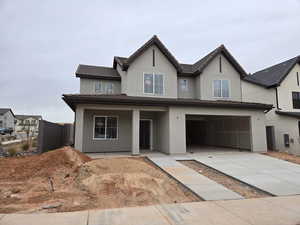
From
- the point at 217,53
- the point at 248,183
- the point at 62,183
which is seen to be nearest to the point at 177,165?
the point at 248,183

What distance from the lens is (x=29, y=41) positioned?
1434cm

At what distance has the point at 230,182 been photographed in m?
6.90

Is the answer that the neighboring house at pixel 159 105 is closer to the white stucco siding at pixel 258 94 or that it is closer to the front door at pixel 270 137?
the front door at pixel 270 137

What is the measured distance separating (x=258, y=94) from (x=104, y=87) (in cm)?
1505

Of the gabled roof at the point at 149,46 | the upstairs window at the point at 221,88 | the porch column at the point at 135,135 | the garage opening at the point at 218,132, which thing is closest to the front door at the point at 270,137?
the garage opening at the point at 218,132

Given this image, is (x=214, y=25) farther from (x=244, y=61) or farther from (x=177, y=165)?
(x=244, y=61)

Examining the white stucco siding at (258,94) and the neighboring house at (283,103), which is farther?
the white stucco siding at (258,94)

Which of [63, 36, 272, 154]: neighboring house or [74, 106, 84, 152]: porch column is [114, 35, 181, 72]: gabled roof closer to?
[63, 36, 272, 154]: neighboring house

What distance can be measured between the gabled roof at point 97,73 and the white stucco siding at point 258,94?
1376cm

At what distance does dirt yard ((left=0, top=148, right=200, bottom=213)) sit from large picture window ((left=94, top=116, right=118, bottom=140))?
4.39 metres

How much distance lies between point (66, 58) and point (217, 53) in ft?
51.1

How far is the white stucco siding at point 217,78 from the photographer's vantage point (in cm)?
1548

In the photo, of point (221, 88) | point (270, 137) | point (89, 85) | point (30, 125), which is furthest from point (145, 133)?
point (30, 125)

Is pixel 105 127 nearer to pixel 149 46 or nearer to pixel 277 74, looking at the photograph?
pixel 149 46
